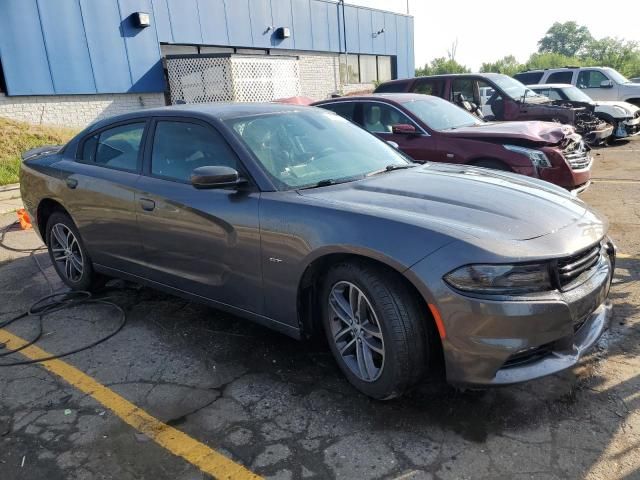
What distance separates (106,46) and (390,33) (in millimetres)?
18543

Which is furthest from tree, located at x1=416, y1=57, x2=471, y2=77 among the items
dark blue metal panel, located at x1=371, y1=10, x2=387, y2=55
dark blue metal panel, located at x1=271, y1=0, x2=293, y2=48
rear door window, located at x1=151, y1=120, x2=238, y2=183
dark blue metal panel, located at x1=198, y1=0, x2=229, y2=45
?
rear door window, located at x1=151, y1=120, x2=238, y2=183

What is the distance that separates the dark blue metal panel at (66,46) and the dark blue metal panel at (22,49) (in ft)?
0.71

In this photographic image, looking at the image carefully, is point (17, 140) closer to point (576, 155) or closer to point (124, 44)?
point (124, 44)

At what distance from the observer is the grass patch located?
10.6m

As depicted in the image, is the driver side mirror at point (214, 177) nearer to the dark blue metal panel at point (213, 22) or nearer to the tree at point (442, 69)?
the dark blue metal panel at point (213, 22)

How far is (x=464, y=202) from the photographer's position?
2967 millimetres

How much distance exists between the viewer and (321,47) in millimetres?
24078

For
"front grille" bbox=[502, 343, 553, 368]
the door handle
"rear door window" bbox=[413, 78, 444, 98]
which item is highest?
"rear door window" bbox=[413, 78, 444, 98]

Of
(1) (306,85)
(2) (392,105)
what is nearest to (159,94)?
(1) (306,85)

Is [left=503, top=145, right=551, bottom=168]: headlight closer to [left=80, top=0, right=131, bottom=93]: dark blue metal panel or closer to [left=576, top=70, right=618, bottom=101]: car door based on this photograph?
[left=576, top=70, right=618, bottom=101]: car door

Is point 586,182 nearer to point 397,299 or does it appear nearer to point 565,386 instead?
point 565,386

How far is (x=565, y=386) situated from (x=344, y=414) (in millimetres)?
1246

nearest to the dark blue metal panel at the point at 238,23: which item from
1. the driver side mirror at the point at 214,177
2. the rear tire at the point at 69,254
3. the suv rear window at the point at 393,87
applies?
the suv rear window at the point at 393,87

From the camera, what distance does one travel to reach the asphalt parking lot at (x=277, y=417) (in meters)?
2.45
